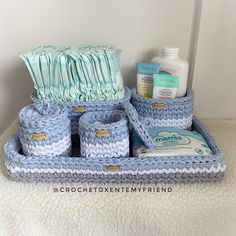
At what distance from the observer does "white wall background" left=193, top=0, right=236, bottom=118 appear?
0.61 metres

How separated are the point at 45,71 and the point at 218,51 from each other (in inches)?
14.6

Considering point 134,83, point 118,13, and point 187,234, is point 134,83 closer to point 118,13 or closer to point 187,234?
point 118,13

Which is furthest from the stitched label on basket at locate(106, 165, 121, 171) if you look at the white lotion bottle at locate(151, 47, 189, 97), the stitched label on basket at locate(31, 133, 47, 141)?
the white lotion bottle at locate(151, 47, 189, 97)

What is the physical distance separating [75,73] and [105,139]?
150 millimetres

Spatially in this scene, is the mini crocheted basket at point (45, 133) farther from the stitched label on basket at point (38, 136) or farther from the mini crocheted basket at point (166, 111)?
the mini crocheted basket at point (166, 111)

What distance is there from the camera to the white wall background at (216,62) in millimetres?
612

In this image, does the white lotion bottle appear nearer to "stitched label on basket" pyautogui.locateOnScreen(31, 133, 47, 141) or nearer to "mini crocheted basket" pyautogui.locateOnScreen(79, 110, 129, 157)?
"mini crocheted basket" pyautogui.locateOnScreen(79, 110, 129, 157)

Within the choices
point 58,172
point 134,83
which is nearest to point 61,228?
point 58,172

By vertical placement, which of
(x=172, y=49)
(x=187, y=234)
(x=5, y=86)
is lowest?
(x=187, y=234)

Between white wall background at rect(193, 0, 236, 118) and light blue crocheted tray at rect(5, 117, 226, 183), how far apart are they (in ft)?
0.76

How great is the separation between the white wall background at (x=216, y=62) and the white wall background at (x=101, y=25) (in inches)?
1.7

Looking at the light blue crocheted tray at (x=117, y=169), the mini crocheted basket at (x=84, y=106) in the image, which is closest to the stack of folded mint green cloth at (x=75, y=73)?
the mini crocheted basket at (x=84, y=106)

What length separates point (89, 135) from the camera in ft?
1.59

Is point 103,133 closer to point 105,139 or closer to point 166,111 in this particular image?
point 105,139
